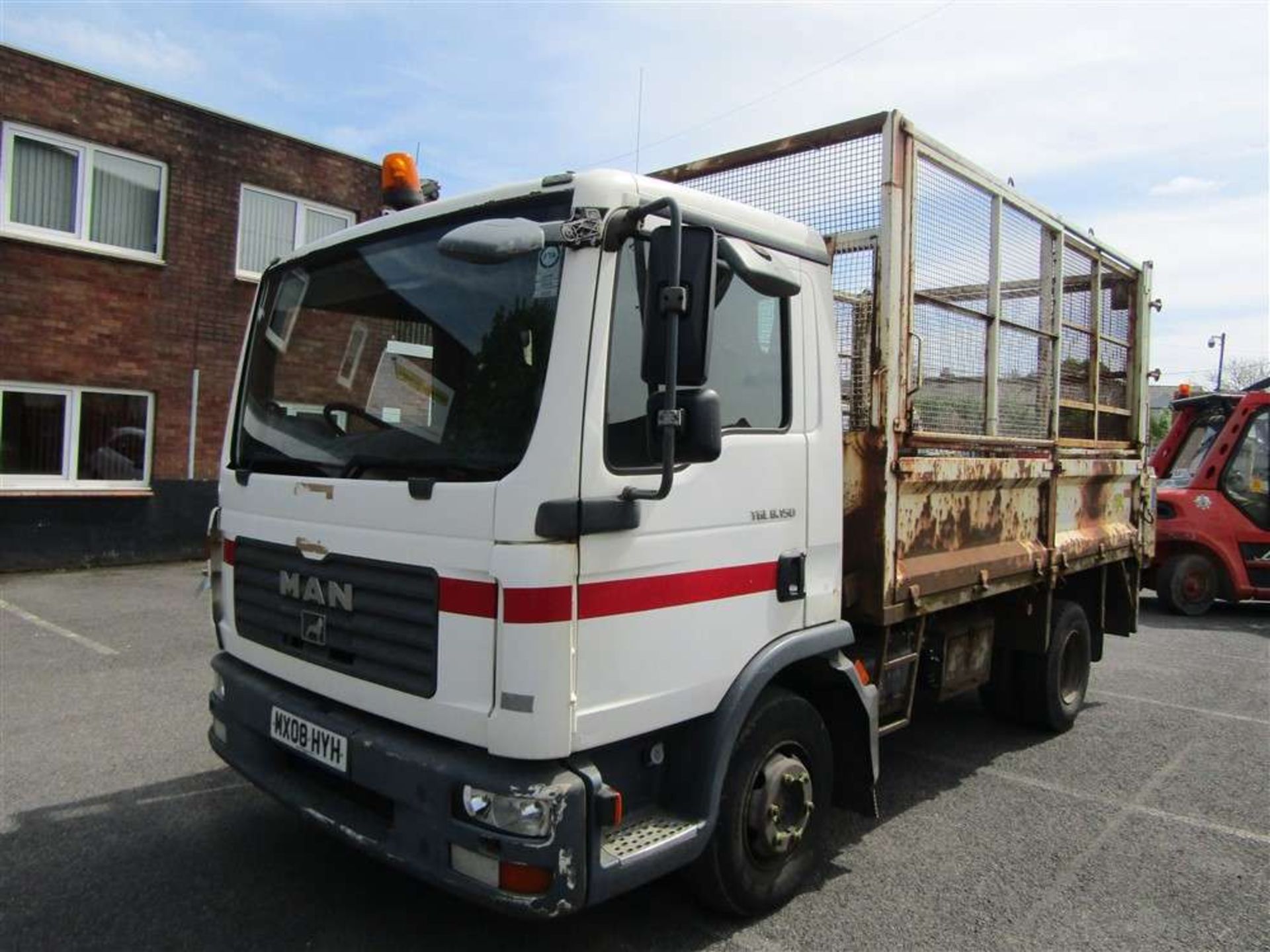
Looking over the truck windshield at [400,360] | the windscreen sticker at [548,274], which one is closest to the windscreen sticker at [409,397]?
the truck windshield at [400,360]

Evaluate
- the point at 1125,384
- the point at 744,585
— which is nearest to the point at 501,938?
the point at 744,585

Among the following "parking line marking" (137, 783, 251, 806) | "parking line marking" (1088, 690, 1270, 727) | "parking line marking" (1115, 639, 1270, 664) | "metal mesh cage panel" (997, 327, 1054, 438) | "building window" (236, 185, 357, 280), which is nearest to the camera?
"parking line marking" (137, 783, 251, 806)

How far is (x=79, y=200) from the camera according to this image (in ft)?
34.0

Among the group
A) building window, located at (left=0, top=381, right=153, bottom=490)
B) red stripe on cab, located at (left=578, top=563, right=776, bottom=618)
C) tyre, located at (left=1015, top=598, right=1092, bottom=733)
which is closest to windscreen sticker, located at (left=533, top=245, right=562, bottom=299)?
red stripe on cab, located at (left=578, top=563, right=776, bottom=618)

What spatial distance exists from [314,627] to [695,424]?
4.93ft

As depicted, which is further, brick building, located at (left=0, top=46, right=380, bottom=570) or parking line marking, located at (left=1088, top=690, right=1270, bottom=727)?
brick building, located at (left=0, top=46, right=380, bottom=570)

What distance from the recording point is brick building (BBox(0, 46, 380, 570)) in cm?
991

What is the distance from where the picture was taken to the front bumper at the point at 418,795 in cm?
233

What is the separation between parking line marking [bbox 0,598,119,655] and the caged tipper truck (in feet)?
13.4

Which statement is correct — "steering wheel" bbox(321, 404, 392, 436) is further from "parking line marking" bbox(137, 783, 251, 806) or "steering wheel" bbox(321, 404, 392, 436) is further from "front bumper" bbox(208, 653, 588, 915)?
"parking line marking" bbox(137, 783, 251, 806)

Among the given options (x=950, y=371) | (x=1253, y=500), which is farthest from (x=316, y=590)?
(x=1253, y=500)

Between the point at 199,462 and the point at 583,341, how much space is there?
34.4 ft

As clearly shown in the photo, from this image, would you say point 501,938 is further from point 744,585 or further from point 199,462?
point 199,462

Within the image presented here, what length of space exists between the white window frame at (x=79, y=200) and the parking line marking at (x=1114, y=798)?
A: 34.4 feet
